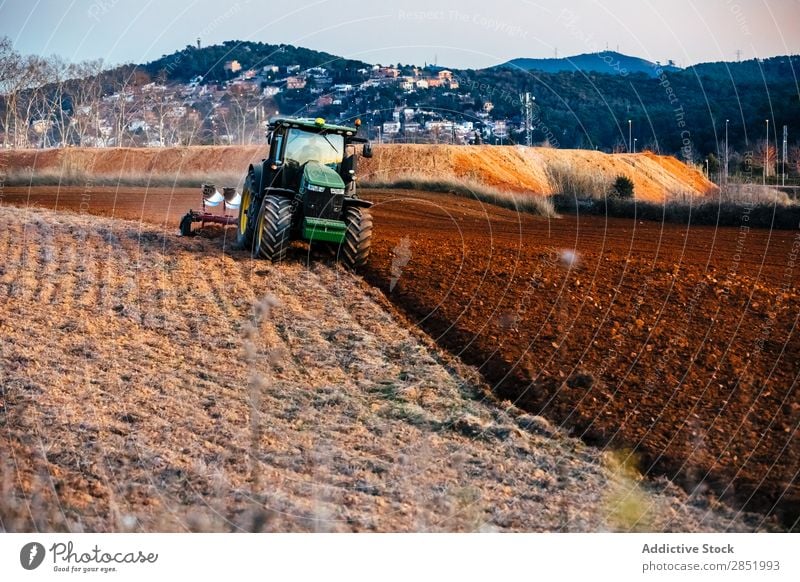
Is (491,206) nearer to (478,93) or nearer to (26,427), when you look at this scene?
(478,93)

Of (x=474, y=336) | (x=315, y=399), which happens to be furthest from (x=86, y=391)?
(x=474, y=336)

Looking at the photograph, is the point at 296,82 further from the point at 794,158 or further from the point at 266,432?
the point at 794,158

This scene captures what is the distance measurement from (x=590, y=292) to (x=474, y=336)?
9.40ft

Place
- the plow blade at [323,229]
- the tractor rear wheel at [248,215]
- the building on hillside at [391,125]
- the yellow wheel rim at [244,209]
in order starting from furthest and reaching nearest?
the building on hillside at [391,125], the yellow wheel rim at [244,209], the tractor rear wheel at [248,215], the plow blade at [323,229]

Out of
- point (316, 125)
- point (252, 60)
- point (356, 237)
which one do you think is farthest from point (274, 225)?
point (252, 60)

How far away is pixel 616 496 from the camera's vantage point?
8.23 metres

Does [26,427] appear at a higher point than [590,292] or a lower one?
lower

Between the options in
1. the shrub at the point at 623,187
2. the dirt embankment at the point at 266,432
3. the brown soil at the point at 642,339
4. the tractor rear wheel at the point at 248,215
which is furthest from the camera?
the shrub at the point at 623,187

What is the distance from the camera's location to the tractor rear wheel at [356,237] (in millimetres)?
16797

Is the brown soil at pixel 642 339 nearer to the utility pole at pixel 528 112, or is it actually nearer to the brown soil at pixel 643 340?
the brown soil at pixel 643 340

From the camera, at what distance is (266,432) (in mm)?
9172

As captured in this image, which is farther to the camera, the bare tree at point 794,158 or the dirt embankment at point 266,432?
the bare tree at point 794,158

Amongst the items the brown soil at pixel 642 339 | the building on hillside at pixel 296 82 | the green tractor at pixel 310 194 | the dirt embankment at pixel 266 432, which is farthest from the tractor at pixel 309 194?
the building on hillside at pixel 296 82

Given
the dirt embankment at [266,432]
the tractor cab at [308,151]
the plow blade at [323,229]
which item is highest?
the tractor cab at [308,151]
